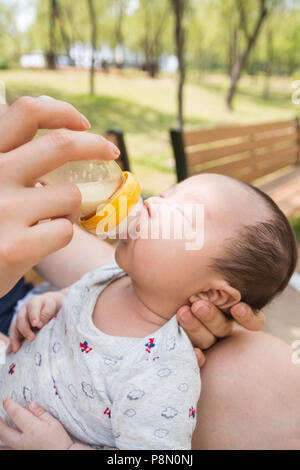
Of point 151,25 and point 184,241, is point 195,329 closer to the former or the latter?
point 184,241

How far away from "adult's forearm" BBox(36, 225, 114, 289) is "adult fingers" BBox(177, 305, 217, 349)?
0.67 metres

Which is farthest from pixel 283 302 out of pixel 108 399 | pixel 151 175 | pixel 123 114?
pixel 123 114

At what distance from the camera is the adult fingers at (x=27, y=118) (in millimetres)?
870

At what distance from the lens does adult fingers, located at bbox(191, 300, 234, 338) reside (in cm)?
125

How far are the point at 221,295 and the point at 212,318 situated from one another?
0.32 feet

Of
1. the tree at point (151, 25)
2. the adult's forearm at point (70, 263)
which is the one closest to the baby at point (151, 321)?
the adult's forearm at point (70, 263)

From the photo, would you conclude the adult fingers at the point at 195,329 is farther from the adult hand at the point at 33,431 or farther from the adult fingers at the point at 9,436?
the adult fingers at the point at 9,436

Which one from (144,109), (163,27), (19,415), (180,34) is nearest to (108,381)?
(19,415)

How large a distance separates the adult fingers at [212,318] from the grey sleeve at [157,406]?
139 millimetres

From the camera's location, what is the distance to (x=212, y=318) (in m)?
1.30

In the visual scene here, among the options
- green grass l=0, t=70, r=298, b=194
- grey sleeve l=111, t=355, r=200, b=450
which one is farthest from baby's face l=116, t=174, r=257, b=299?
green grass l=0, t=70, r=298, b=194

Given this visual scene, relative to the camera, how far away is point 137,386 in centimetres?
117

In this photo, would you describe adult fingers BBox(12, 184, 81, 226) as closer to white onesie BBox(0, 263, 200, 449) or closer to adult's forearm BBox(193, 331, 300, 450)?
white onesie BBox(0, 263, 200, 449)
